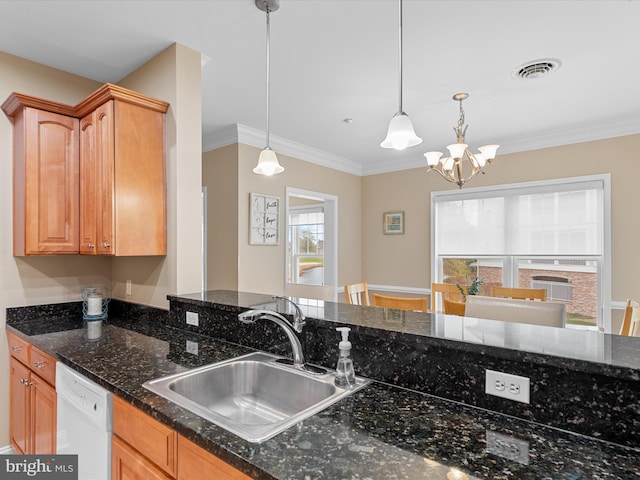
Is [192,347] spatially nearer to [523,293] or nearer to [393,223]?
[523,293]

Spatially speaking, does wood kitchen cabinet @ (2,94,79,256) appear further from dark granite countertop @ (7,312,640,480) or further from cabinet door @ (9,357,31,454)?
dark granite countertop @ (7,312,640,480)

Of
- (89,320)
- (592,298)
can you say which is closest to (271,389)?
(89,320)

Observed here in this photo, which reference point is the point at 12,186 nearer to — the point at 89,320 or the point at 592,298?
the point at 89,320

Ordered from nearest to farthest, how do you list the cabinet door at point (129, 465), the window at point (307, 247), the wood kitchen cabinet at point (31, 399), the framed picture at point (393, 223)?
the cabinet door at point (129, 465)
the wood kitchen cabinet at point (31, 399)
the framed picture at point (393, 223)
the window at point (307, 247)

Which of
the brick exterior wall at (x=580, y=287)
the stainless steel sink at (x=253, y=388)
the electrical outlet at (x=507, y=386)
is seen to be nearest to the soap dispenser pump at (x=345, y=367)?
the stainless steel sink at (x=253, y=388)

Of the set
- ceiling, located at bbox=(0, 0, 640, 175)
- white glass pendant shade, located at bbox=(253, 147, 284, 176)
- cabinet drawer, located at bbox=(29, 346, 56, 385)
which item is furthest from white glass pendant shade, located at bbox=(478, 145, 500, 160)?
cabinet drawer, located at bbox=(29, 346, 56, 385)

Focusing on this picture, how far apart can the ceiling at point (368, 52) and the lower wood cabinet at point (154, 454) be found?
1975 millimetres

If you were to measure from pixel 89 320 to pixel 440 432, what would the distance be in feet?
7.87

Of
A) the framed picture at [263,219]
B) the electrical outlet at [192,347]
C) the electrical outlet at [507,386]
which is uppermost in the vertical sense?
the framed picture at [263,219]

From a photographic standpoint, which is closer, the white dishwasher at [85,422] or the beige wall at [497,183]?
the white dishwasher at [85,422]

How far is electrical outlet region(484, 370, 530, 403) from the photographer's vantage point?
1.06 metres

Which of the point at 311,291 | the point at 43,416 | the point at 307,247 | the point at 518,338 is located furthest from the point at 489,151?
the point at 43,416

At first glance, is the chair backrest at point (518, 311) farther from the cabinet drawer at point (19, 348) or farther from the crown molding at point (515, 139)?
the crown molding at point (515, 139)

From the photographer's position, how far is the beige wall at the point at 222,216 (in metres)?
3.85
